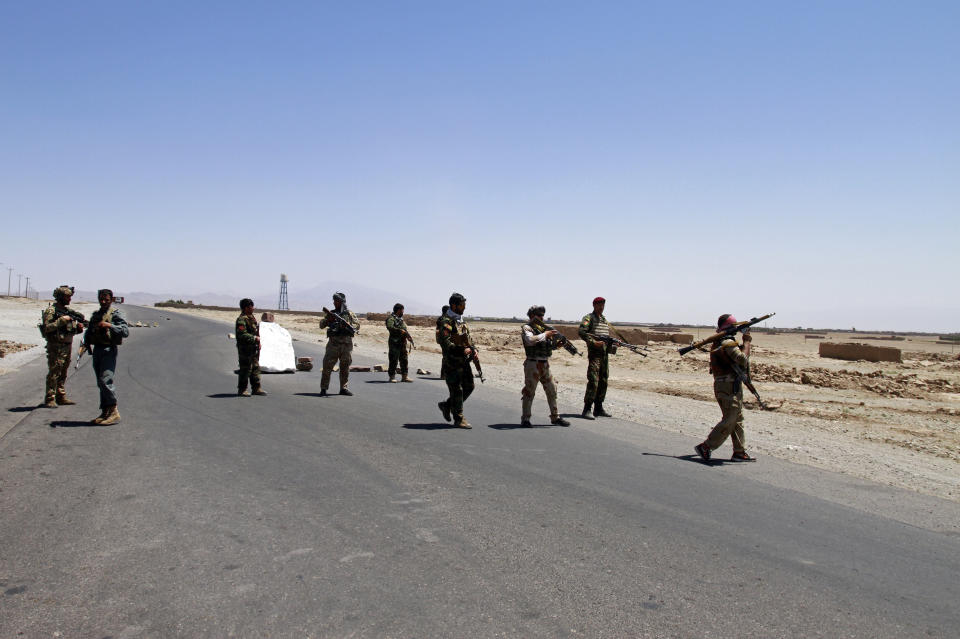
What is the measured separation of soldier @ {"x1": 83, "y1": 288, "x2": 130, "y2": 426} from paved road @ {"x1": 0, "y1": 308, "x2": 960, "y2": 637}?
399mm

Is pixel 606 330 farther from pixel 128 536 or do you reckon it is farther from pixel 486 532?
pixel 128 536

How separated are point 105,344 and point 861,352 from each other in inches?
1313

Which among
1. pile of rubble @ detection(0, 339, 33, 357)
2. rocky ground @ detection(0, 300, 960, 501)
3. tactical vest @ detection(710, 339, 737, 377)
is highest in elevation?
tactical vest @ detection(710, 339, 737, 377)

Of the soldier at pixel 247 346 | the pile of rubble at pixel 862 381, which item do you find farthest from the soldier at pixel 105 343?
the pile of rubble at pixel 862 381

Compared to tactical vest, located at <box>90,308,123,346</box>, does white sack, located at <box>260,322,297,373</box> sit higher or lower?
lower

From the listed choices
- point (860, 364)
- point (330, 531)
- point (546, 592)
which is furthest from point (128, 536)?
point (860, 364)

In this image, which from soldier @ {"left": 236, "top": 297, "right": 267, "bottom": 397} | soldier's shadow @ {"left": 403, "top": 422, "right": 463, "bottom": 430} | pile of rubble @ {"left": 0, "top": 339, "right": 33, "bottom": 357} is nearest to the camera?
soldier's shadow @ {"left": 403, "top": 422, "right": 463, "bottom": 430}

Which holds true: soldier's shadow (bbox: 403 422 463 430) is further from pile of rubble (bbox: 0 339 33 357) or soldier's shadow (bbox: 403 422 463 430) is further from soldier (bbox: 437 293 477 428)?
pile of rubble (bbox: 0 339 33 357)

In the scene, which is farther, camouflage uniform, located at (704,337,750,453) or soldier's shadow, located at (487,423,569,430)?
soldier's shadow, located at (487,423,569,430)

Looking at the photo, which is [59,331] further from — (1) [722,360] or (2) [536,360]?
(1) [722,360]

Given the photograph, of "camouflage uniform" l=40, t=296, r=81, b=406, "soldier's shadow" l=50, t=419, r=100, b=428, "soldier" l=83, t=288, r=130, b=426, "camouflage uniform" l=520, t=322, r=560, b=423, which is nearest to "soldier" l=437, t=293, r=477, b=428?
"camouflage uniform" l=520, t=322, r=560, b=423

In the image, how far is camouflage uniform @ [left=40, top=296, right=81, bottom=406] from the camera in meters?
10.2

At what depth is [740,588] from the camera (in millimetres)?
4074

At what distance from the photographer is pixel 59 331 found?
402 inches
